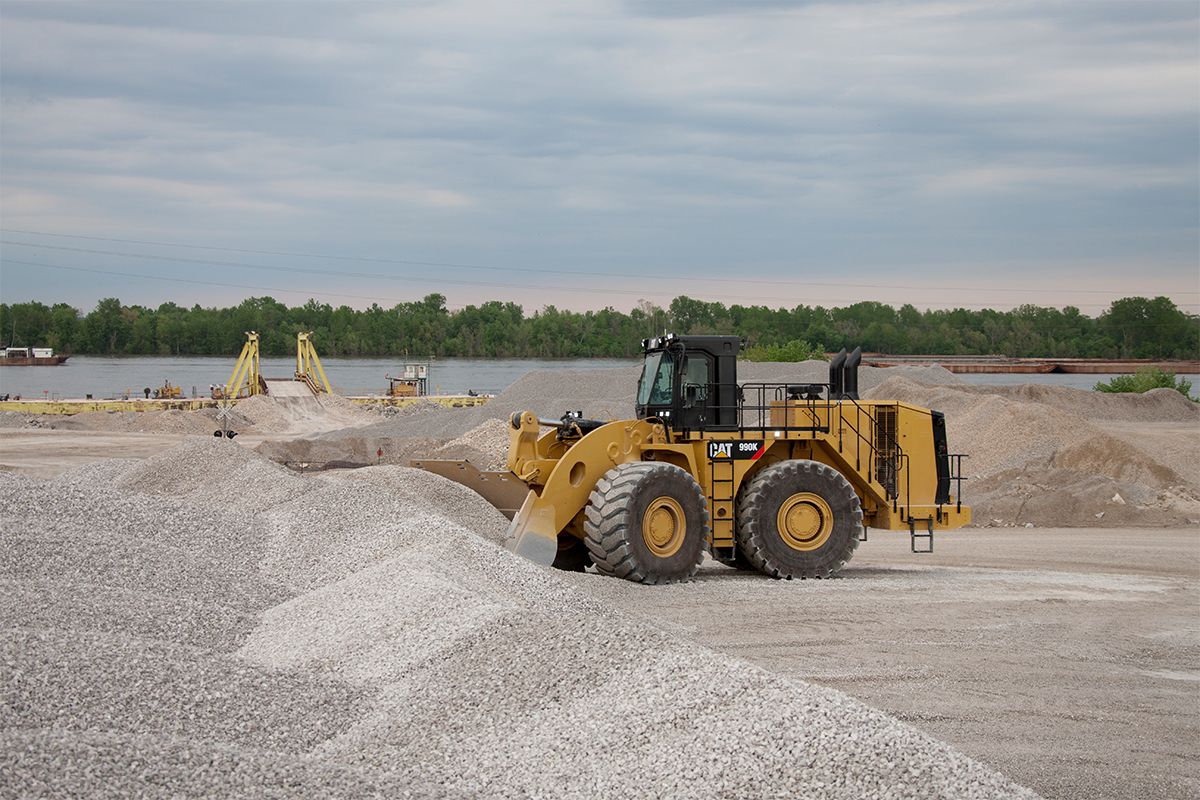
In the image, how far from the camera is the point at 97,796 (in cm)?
559

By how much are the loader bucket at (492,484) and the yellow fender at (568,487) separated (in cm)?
80

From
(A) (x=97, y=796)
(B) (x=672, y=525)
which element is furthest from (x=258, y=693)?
(B) (x=672, y=525)

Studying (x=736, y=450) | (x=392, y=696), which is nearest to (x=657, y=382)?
(x=736, y=450)

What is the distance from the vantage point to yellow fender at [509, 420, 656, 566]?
1319 cm

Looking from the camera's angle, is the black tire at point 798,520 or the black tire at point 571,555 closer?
the black tire at point 798,520

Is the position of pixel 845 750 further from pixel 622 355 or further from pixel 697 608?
pixel 622 355

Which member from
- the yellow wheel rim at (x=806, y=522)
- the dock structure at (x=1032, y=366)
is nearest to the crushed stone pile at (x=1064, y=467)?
the yellow wheel rim at (x=806, y=522)

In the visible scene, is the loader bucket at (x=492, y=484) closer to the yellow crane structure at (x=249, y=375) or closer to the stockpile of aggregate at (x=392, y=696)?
the stockpile of aggregate at (x=392, y=696)

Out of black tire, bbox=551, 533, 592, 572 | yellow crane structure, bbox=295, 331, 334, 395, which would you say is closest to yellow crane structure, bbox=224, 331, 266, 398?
yellow crane structure, bbox=295, 331, 334, 395

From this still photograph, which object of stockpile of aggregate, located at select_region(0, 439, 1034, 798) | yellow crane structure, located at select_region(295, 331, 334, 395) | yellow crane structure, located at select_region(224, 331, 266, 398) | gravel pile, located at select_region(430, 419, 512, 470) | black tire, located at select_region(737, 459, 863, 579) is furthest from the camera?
yellow crane structure, located at select_region(295, 331, 334, 395)

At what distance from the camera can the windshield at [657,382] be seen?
14.1 meters

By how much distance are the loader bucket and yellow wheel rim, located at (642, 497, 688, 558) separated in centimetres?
180

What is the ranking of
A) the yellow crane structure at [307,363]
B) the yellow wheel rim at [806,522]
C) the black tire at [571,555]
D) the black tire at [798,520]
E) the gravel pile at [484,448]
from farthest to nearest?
the yellow crane structure at [307,363]
the gravel pile at [484,448]
the black tire at [571,555]
the yellow wheel rim at [806,522]
the black tire at [798,520]

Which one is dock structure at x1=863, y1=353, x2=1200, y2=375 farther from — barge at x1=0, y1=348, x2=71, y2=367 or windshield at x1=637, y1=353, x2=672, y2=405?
windshield at x1=637, y1=353, x2=672, y2=405
